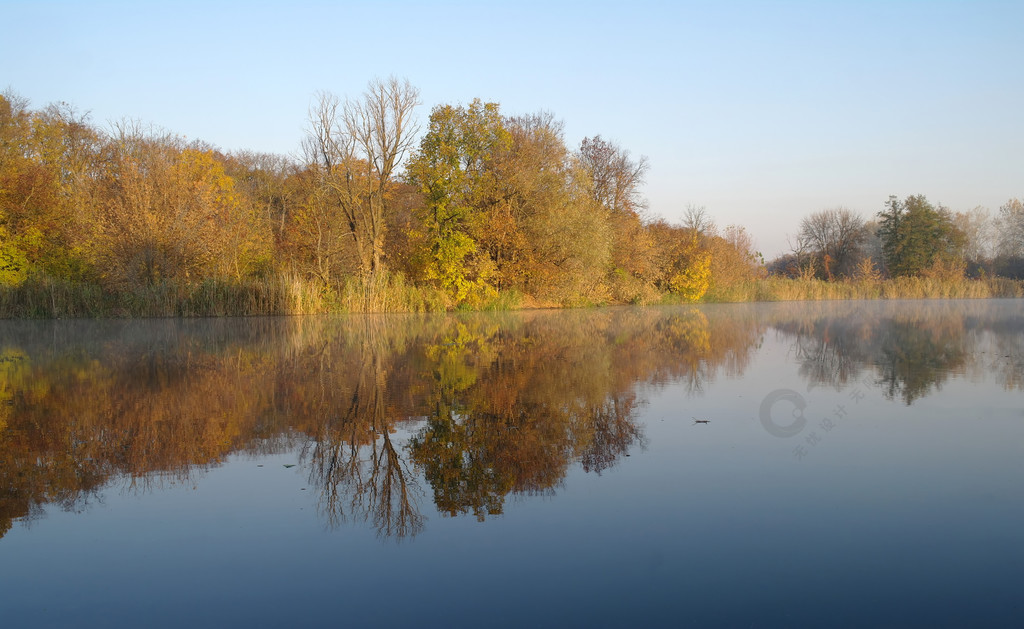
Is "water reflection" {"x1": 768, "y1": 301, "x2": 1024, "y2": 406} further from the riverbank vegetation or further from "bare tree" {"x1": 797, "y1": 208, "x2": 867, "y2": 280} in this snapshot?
"bare tree" {"x1": 797, "y1": 208, "x2": 867, "y2": 280}

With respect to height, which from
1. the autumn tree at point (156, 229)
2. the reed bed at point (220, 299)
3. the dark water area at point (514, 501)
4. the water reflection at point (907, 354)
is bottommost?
the dark water area at point (514, 501)

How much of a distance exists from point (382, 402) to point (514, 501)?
3381 millimetres

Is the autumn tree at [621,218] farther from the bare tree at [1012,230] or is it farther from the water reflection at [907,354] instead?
the bare tree at [1012,230]

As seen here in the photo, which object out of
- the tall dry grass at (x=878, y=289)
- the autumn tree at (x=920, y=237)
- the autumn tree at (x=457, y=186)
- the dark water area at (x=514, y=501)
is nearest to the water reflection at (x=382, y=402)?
the dark water area at (x=514, y=501)

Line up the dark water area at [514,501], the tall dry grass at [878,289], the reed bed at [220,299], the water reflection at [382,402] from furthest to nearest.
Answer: the tall dry grass at [878,289] → the reed bed at [220,299] → the water reflection at [382,402] → the dark water area at [514,501]

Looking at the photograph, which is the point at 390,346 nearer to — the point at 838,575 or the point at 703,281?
the point at 838,575

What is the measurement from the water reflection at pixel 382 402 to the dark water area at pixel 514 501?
0.14ft

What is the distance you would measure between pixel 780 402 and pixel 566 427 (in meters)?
2.62

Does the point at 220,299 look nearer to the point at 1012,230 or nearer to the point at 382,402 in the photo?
the point at 382,402

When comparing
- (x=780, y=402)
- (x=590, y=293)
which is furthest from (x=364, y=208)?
(x=780, y=402)

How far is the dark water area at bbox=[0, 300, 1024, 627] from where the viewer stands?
2693mm

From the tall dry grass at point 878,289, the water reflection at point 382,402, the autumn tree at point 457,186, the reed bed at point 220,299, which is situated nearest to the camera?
the water reflection at point 382,402

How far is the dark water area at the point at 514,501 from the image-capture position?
2.69m

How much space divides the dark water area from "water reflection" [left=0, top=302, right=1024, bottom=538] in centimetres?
4
